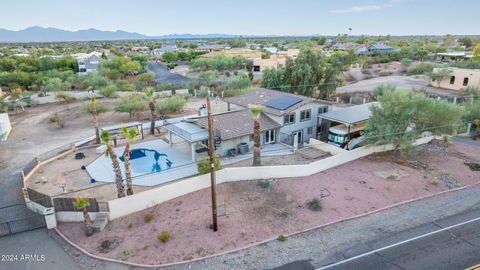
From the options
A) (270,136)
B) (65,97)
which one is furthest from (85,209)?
(65,97)

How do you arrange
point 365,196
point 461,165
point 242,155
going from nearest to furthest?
point 365,196 < point 461,165 < point 242,155

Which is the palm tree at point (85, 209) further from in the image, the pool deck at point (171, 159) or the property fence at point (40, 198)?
the pool deck at point (171, 159)

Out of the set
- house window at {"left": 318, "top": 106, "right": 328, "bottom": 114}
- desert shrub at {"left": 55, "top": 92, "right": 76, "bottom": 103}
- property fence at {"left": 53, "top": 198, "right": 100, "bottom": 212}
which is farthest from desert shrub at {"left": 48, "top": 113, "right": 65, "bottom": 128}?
house window at {"left": 318, "top": 106, "right": 328, "bottom": 114}

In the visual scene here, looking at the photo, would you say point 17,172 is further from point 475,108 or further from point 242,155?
point 475,108

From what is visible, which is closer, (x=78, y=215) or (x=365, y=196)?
(x=78, y=215)

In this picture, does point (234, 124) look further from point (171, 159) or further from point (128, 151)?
point (128, 151)

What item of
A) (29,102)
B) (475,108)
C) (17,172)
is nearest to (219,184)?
(17,172)

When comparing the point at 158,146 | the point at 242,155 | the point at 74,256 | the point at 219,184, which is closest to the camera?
the point at 74,256
